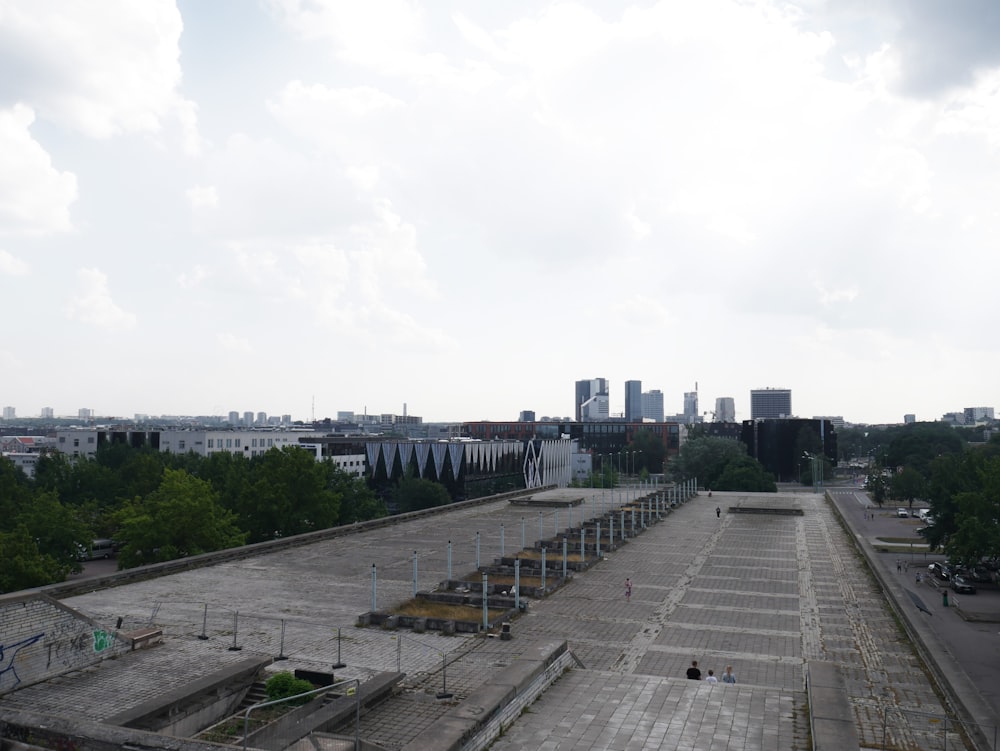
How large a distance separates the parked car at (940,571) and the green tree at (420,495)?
6104 cm

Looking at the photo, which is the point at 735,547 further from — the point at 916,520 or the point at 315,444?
the point at 315,444

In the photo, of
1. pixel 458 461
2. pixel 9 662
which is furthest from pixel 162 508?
pixel 458 461

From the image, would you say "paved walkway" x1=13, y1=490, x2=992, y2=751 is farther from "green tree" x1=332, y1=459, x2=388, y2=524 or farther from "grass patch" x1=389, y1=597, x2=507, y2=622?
"green tree" x1=332, y1=459, x2=388, y2=524

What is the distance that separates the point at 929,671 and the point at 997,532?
14.0m

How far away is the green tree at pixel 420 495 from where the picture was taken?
9881cm

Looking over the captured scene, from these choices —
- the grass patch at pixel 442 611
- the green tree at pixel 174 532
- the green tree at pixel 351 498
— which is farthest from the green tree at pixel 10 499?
the grass patch at pixel 442 611

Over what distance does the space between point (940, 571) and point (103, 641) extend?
45390mm

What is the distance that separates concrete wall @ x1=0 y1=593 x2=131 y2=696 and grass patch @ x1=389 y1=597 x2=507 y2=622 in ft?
33.9

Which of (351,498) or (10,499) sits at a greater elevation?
(10,499)

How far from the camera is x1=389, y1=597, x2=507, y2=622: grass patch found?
2803 cm

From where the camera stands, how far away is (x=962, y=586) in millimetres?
42875

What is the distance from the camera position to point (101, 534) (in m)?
60.9

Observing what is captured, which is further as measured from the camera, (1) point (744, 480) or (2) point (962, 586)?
(1) point (744, 480)

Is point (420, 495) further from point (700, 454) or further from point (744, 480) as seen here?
point (700, 454)
